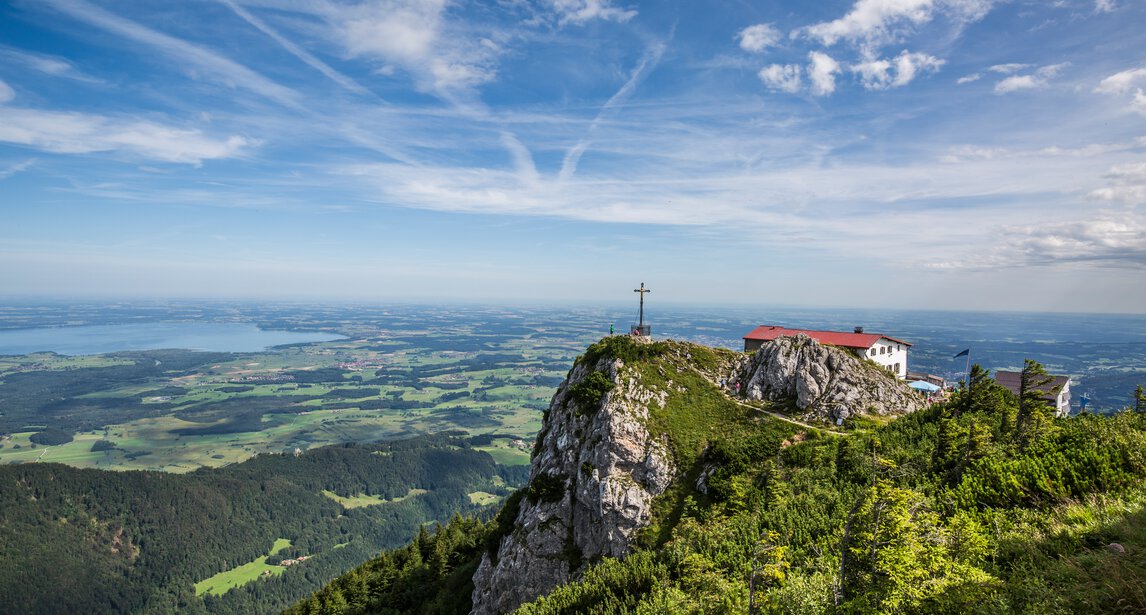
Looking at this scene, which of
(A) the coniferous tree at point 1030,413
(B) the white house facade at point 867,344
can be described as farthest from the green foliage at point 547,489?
(B) the white house facade at point 867,344

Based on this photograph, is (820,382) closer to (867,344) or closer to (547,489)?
(867,344)

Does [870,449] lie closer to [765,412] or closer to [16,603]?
[765,412]

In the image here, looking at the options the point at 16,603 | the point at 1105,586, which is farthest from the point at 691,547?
the point at 16,603

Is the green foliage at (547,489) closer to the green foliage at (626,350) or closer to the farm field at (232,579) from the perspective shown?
the green foliage at (626,350)

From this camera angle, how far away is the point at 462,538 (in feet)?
244

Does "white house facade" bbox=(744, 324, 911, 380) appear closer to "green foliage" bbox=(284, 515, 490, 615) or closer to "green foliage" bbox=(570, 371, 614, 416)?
"green foliage" bbox=(570, 371, 614, 416)

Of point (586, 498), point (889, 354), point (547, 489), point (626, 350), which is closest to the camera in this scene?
point (586, 498)

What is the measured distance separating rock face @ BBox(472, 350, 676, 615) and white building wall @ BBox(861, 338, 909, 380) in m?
35.4

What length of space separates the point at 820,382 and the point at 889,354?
24377 mm

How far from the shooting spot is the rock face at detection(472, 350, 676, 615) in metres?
39.4

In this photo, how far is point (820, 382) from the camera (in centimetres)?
4953

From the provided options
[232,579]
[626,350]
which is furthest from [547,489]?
[232,579]

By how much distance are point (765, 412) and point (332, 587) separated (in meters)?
69.1

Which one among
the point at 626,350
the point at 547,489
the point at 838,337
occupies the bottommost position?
the point at 547,489
